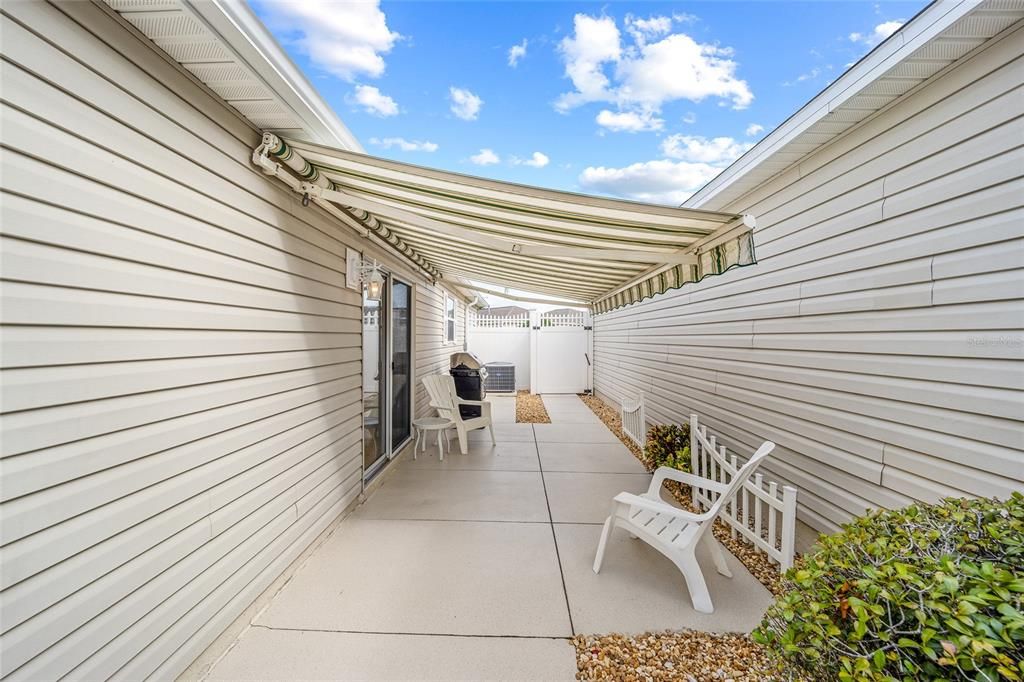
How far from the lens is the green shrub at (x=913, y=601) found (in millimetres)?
917

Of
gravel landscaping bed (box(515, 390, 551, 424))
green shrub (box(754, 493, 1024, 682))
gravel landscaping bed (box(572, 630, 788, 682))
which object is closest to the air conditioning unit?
gravel landscaping bed (box(515, 390, 551, 424))

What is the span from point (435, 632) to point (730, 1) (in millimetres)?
5574

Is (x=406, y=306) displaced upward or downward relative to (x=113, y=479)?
upward

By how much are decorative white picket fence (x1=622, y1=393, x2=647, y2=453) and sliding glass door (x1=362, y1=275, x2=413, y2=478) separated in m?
3.34

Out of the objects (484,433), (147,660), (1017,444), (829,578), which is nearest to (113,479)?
(147,660)

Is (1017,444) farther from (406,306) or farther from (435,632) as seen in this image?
(406,306)

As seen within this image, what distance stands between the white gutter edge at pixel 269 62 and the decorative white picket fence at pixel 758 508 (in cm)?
354

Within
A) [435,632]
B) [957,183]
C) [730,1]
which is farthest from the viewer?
[730,1]

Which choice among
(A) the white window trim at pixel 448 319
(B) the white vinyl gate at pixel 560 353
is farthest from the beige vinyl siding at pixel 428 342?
(B) the white vinyl gate at pixel 560 353

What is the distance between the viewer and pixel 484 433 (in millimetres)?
6906

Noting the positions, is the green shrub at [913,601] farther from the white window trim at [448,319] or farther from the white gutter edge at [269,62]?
the white window trim at [448,319]

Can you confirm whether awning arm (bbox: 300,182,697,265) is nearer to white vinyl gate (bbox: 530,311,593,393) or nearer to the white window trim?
the white window trim

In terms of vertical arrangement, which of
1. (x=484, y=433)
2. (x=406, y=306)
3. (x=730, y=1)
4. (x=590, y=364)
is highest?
(x=730, y=1)

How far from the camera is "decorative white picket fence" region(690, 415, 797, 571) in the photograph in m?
2.50
